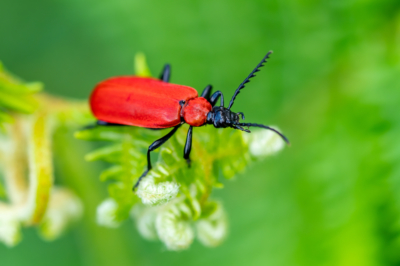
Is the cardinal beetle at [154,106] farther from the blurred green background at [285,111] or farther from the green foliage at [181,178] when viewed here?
the blurred green background at [285,111]

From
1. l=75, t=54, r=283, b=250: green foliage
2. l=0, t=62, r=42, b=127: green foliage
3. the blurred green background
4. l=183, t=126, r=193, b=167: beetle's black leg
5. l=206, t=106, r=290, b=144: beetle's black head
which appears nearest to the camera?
l=75, t=54, r=283, b=250: green foliage

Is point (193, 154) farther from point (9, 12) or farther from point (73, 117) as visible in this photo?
point (9, 12)

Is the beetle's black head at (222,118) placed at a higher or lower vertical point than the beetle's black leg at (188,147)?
higher

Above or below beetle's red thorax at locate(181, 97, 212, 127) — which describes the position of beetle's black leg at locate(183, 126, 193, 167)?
below

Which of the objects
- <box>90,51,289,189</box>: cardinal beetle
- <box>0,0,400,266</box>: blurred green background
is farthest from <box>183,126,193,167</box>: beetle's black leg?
<box>0,0,400,266</box>: blurred green background

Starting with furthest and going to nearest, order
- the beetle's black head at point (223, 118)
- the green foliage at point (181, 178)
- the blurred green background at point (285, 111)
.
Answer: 1. the beetle's black head at point (223, 118)
2. the blurred green background at point (285, 111)
3. the green foliage at point (181, 178)

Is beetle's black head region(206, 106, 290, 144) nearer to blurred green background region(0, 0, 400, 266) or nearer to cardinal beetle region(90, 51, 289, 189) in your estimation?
cardinal beetle region(90, 51, 289, 189)

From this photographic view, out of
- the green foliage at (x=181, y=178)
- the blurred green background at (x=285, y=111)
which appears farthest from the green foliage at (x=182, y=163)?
the blurred green background at (x=285, y=111)
